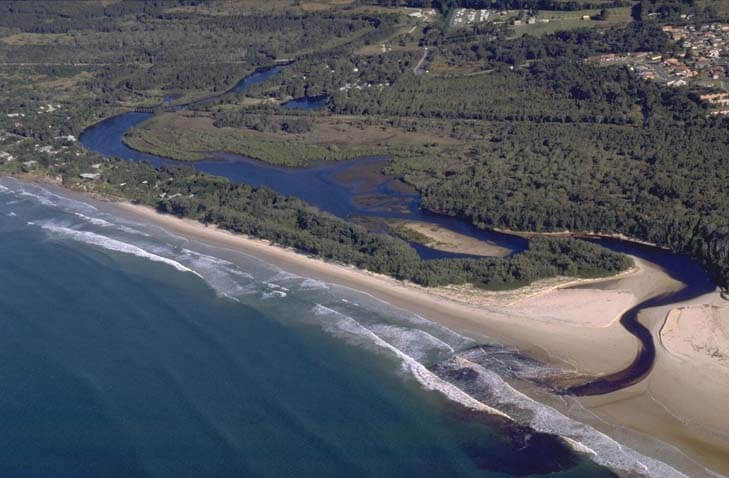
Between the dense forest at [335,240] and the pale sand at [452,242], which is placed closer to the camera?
the dense forest at [335,240]

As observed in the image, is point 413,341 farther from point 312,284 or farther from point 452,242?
point 452,242

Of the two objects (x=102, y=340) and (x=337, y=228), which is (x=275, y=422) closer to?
(x=102, y=340)

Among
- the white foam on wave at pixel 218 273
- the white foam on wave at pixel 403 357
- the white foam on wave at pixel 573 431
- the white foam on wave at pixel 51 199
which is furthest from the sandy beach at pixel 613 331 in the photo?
the white foam on wave at pixel 51 199

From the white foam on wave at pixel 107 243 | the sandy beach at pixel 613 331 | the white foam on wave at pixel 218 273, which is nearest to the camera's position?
the sandy beach at pixel 613 331

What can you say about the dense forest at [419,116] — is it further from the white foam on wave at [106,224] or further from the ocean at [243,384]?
the ocean at [243,384]

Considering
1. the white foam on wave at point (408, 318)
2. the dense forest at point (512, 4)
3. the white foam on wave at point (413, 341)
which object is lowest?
the white foam on wave at point (413, 341)

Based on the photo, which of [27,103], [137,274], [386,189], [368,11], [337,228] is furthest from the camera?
[368,11]

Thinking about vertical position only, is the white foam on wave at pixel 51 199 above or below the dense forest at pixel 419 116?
below

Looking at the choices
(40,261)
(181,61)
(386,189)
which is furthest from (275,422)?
(181,61)
